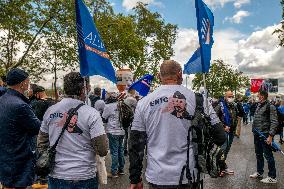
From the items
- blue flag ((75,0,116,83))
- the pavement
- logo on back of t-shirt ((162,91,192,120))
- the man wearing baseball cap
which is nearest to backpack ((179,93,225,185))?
logo on back of t-shirt ((162,91,192,120))

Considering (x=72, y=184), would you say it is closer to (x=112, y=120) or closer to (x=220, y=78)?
(x=112, y=120)

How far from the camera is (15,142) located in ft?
14.9

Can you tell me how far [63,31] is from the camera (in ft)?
83.7

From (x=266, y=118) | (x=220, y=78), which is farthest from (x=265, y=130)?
(x=220, y=78)

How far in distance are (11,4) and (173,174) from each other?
634 inches

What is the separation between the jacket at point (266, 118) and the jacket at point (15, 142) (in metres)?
5.64

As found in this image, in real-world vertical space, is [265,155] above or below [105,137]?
below

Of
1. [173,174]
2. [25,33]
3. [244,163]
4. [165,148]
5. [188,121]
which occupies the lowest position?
[244,163]

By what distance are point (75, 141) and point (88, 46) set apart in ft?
4.83


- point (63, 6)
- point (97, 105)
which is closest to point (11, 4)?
point (63, 6)

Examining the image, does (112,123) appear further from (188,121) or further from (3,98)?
(188,121)

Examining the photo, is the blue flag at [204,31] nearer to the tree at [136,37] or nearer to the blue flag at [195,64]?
the blue flag at [195,64]

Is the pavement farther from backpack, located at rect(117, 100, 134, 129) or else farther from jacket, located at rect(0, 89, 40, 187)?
jacket, located at rect(0, 89, 40, 187)

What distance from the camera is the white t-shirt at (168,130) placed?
3543 millimetres
